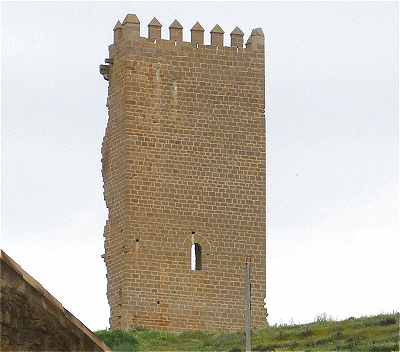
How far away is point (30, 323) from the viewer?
11.1 m

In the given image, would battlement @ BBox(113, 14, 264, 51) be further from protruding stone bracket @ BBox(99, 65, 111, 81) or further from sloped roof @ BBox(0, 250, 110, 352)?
sloped roof @ BBox(0, 250, 110, 352)

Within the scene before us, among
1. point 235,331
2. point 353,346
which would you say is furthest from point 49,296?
point 235,331

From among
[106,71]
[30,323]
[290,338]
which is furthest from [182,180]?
[30,323]

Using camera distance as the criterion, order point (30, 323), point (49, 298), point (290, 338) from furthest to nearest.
Answer: point (290, 338)
point (30, 323)
point (49, 298)

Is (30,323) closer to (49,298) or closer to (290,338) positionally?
(49,298)

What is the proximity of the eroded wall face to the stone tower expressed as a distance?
2468cm

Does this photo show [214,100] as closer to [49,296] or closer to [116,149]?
[116,149]

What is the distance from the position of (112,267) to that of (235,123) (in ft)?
13.4

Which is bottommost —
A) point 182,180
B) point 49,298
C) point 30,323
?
point 30,323

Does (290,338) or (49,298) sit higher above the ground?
(290,338)

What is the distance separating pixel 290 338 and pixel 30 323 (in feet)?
63.6

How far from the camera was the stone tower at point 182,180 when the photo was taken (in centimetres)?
3650

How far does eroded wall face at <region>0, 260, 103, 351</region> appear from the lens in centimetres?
1104

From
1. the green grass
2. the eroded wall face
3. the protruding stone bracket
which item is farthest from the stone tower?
the eroded wall face
